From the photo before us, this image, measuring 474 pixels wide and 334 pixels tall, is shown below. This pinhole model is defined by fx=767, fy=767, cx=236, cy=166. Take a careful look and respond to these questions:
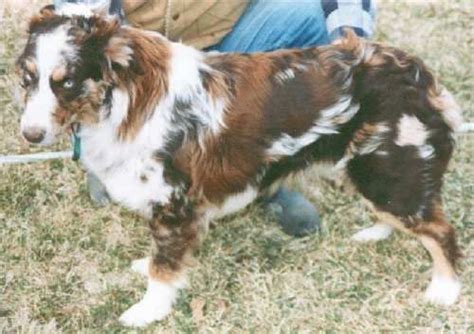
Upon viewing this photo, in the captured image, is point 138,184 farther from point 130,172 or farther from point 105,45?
point 105,45

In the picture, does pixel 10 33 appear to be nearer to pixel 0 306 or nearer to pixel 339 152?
pixel 0 306

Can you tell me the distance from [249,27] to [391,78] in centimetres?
129

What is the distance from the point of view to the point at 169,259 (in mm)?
3488

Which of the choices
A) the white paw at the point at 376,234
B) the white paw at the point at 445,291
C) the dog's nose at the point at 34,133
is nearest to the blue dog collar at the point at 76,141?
the dog's nose at the point at 34,133

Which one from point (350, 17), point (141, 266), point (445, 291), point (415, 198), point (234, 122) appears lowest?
point (141, 266)

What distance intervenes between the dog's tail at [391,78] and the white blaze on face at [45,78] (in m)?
1.19

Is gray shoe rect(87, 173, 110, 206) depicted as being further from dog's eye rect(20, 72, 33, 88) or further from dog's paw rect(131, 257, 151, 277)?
dog's eye rect(20, 72, 33, 88)

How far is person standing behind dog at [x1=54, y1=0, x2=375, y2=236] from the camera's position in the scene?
13.4ft

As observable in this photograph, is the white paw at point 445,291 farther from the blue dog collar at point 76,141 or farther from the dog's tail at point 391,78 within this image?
the blue dog collar at point 76,141

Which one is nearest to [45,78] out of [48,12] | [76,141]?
[48,12]

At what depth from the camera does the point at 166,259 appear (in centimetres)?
349

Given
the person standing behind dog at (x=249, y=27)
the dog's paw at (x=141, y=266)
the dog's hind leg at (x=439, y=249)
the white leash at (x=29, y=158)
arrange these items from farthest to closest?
the white leash at (x=29, y=158) → the person standing behind dog at (x=249, y=27) → the dog's paw at (x=141, y=266) → the dog's hind leg at (x=439, y=249)

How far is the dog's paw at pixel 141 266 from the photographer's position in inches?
154

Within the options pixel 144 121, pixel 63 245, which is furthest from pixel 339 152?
pixel 63 245
